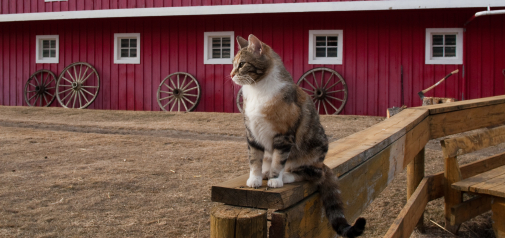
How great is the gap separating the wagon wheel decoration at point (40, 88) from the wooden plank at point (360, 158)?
1196cm

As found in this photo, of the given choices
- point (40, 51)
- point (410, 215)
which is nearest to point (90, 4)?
point (40, 51)

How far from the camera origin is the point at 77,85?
41.1 ft

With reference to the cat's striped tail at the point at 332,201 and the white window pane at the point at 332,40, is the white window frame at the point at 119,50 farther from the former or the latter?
the cat's striped tail at the point at 332,201

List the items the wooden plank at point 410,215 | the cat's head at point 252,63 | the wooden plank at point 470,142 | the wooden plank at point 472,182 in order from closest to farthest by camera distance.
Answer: the cat's head at point 252,63
the wooden plank at point 410,215
the wooden plank at point 472,182
the wooden plank at point 470,142

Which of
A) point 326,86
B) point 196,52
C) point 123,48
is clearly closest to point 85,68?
point 123,48

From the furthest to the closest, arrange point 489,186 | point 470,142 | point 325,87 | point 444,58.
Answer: point 325,87, point 444,58, point 470,142, point 489,186

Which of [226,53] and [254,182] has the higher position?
[226,53]

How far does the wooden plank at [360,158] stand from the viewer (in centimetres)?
133

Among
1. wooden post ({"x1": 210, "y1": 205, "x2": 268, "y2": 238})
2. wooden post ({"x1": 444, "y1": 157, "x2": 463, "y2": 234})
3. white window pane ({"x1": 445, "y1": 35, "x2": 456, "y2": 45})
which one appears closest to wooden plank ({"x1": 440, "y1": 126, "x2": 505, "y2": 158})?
wooden post ({"x1": 444, "y1": 157, "x2": 463, "y2": 234})

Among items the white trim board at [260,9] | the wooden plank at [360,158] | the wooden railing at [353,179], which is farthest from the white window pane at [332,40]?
the wooden plank at [360,158]

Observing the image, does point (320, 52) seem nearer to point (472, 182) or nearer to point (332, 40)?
point (332, 40)

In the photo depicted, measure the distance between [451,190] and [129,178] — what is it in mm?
3271

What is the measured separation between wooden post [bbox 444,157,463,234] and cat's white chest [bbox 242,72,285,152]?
2238 mm

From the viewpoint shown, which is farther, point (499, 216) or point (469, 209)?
point (469, 209)
